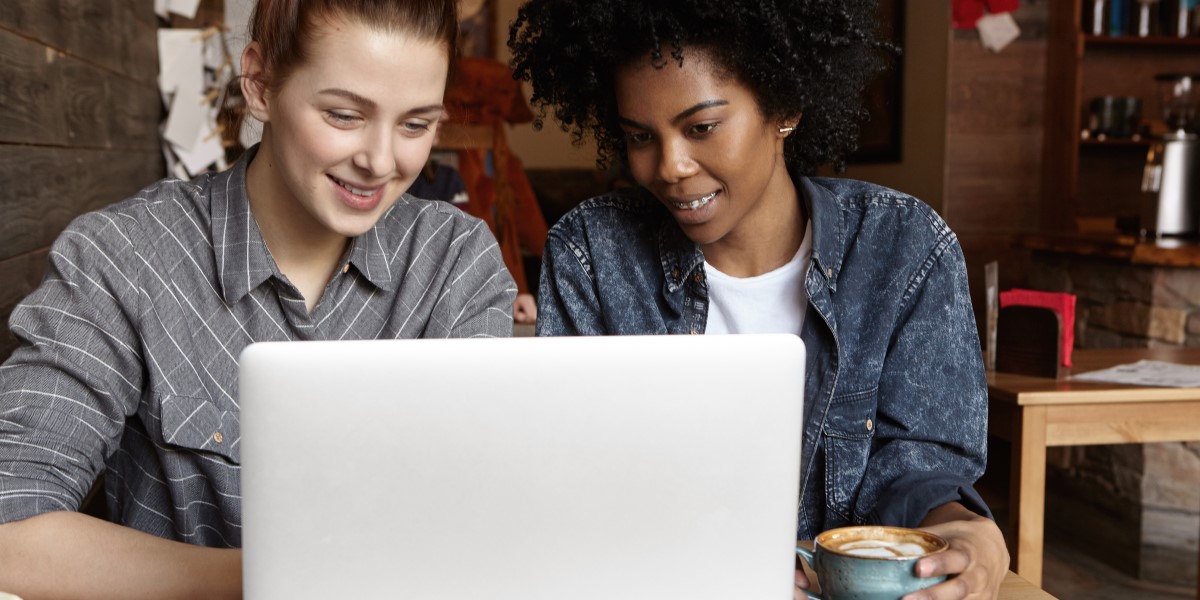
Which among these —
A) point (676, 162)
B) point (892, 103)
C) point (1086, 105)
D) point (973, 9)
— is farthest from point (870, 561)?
point (892, 103)

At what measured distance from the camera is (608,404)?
727 millimetres

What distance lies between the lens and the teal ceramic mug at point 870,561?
0.87 meters

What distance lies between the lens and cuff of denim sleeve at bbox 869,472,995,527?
48.4 inches

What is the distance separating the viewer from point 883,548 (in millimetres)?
923

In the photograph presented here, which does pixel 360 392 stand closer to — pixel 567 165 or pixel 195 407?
pixel 195 407

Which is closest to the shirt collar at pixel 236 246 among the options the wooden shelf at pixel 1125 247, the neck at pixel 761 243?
the neck at pixel 761 243

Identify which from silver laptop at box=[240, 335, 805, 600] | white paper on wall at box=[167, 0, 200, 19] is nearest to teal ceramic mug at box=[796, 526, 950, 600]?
silver laptop at box=[240, 335, 805, 600]

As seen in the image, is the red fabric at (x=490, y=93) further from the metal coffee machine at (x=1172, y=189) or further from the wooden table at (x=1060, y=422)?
the metal coffee machine at (x=1172, y=189)

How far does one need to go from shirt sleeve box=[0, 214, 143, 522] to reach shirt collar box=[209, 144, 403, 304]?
0.10 meters

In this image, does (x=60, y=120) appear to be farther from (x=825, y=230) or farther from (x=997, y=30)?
(x=997, y=30)

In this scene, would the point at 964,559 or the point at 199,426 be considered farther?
the point at 199,426

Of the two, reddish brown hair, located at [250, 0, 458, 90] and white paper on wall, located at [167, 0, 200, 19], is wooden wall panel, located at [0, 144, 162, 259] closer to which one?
reddish brown hair, located at [250, 0, 458, 90]

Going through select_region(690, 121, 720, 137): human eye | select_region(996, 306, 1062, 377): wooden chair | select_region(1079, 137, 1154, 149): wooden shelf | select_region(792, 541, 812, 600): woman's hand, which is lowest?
select_region(996, 306, 1062, 377): wooden chair

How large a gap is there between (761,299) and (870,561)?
675mm
